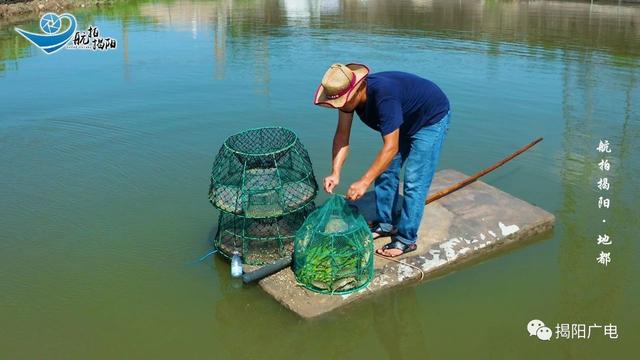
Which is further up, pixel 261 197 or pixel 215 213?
pixel 261 197

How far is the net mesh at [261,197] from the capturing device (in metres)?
4.37

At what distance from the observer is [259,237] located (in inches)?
182

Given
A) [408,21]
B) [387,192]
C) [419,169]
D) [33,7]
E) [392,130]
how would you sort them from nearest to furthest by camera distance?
[392,130] → [419,169] → [387,192] → [408,21] → [33,7]

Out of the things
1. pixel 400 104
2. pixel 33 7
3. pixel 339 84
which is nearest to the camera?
pixel 339 84

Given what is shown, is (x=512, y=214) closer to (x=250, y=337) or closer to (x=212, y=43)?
(x=250, y=337)

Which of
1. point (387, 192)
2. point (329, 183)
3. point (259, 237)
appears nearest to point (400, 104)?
point (329, 183)

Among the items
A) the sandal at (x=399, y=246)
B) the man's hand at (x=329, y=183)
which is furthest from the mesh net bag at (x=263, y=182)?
the sandal at (x=399, y=246)

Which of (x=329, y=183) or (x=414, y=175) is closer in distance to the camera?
(x=329, y=183)

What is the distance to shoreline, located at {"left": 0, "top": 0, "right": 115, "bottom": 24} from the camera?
19466 millimetres

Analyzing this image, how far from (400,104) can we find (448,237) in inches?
58.6

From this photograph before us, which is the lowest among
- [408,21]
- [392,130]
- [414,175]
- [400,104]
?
[414,175]

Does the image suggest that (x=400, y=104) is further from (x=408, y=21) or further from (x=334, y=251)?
(x=408, y=21)

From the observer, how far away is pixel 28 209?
17.8ft

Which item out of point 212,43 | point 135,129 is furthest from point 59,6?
point 135,129
